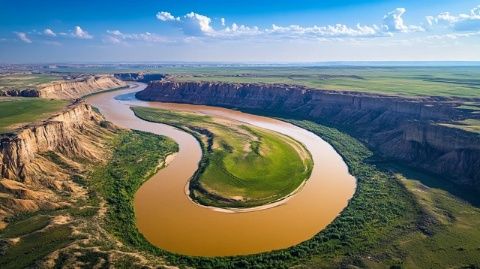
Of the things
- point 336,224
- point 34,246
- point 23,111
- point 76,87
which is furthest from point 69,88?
point 336,224

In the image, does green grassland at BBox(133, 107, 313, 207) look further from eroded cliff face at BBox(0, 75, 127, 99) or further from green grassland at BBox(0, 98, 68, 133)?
eroded cliff face at BBox(0, 75, 127, 99)

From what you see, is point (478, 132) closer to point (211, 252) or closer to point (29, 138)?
point (211, 252)

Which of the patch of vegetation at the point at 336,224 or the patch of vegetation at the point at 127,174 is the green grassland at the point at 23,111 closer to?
the patch of vegetation at the point at 127,174

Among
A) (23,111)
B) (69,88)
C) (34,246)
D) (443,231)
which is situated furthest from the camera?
(69,88)

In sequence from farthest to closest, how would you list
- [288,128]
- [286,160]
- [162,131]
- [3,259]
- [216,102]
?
1. [216,102]
2. [288,128]
3. [162,131]
4. [286,160]
5. [3,259]

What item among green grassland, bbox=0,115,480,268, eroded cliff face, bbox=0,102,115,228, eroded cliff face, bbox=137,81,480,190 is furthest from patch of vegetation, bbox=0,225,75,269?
eroded cliff face, bbox=137,81,480,190

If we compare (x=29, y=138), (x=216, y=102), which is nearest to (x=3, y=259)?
(x=29, y=138)

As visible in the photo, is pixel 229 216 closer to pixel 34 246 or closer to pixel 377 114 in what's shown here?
pixel 34 246
